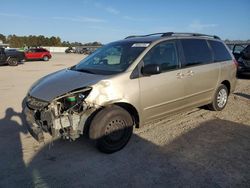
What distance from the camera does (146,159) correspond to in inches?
149

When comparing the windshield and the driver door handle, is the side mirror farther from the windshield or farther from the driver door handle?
the driver door handle

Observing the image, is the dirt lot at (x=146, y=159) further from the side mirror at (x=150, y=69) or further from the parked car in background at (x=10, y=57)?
the parked car in background at (x=10, y=57)

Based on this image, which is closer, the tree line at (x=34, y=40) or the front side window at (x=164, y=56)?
the front side window at (x=164, y=56)

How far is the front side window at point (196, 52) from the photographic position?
198 inches

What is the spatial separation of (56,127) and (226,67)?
14.1 ft

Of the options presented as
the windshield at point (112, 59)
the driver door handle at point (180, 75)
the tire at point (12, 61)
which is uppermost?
the windshield at point (112, 59)

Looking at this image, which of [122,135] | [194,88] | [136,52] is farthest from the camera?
[194,88]

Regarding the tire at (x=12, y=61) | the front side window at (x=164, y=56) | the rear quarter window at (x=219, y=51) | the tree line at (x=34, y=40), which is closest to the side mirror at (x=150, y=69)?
the front side window at (x=164, y=56)

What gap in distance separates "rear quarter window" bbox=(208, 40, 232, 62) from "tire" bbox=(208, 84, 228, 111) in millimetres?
671

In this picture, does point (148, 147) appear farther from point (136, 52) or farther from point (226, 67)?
point (226, 67)

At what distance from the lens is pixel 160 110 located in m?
4.60

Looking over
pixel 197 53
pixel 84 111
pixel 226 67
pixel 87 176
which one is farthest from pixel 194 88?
pixel 87 176

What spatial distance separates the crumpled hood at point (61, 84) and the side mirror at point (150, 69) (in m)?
0.72

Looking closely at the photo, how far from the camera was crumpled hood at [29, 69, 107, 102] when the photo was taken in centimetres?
377
